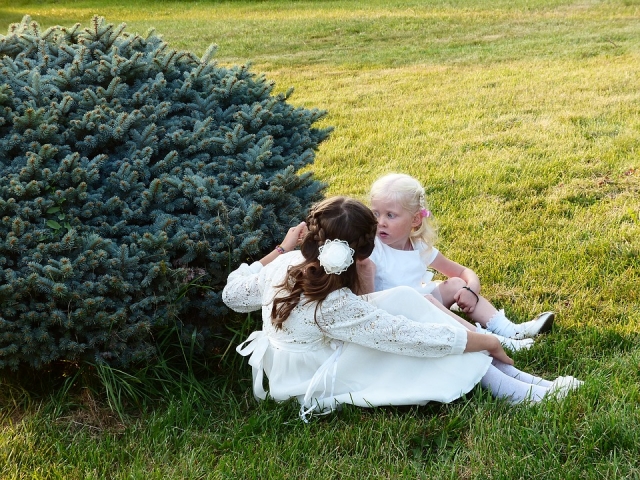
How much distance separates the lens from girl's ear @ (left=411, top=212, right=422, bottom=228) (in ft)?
12.8

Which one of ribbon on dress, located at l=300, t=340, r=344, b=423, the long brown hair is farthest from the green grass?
the long brown hair

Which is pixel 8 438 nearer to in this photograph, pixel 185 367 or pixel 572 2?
pixel 185 367

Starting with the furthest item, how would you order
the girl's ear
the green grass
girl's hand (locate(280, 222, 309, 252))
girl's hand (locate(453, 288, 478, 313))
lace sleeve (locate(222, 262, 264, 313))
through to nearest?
girl's hand (locate(453, 288, 478, 313))
the girl's ear
girl's hand (locate(280, 222, 309, 252))
lace sleeve (locate(222, 262, 264, 313))
the green grass

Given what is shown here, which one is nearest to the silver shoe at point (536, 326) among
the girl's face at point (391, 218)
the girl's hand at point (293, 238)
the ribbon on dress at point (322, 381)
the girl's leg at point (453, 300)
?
the girl's leg at point (453, 300)

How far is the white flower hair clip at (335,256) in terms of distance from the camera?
2.91 meters

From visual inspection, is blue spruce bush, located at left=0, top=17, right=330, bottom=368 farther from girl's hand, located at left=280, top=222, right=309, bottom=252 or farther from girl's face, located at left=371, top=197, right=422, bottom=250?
girl's face, located at left=371, top=197, right=422, bottom=250

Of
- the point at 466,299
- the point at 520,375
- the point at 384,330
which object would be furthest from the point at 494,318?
the point at 384,330

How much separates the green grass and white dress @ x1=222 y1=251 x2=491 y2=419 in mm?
98

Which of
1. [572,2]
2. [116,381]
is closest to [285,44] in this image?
[572,2]

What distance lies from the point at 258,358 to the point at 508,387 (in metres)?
1.10

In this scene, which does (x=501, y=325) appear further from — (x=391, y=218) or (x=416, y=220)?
(x=391, y=218)

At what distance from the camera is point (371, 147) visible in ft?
24.6

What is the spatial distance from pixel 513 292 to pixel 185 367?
2064mm

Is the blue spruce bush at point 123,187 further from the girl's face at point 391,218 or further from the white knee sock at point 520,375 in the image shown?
the white knee sock at point 520,375
